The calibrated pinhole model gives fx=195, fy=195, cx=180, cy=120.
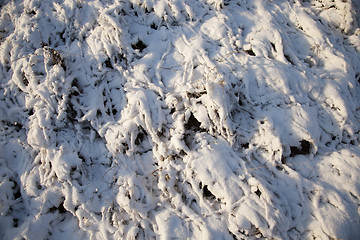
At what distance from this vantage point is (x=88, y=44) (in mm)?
3270

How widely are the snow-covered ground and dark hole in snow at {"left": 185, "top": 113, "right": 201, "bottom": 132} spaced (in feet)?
0.07

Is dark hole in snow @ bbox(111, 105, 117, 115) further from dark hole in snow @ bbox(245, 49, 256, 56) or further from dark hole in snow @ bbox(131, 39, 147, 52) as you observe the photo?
dark hole in snow @ bbox(245, 49, 256, 56)

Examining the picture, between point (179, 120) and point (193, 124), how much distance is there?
0.22 meters

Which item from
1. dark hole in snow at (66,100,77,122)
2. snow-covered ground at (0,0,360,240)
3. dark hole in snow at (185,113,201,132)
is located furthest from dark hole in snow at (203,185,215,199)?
dark hole in snow at (66,100,77,122)

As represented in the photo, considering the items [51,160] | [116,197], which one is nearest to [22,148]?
[51,160]

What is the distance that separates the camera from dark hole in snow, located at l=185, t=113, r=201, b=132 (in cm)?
279

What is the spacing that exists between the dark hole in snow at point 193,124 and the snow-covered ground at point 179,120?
0.02 m

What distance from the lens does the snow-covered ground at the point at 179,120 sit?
2371 millimetres

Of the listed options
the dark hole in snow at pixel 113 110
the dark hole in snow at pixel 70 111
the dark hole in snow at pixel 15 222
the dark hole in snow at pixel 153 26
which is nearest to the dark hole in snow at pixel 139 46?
the dark hole in snow at pixel 153 26

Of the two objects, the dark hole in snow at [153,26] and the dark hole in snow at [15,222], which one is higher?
the dark hole in snow at [153,26]

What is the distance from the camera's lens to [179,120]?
273 cm

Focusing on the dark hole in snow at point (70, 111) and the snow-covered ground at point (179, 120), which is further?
the dark hole in snow at point (70, 111)

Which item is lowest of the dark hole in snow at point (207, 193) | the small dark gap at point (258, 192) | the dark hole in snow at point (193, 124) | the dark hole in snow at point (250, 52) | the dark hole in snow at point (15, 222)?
the dark hole in snow at point (15, 222)

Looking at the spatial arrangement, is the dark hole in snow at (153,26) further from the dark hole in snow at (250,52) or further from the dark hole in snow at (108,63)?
the dark hole in snow at (250,52)
